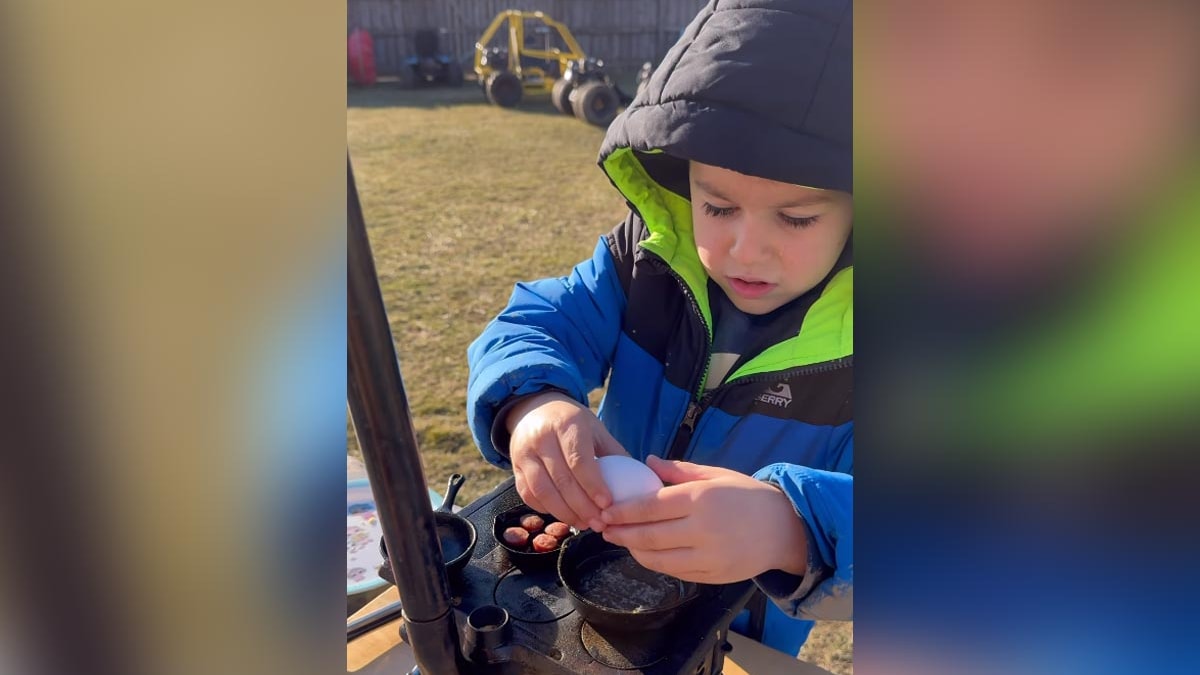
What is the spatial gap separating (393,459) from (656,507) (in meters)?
0.32

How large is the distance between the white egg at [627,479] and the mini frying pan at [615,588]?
8 cm

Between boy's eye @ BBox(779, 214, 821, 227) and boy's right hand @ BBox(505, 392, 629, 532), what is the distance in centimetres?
29

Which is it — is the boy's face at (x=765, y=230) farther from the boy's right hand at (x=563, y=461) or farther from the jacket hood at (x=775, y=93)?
Answer: the boy's right hand at (x=563, y=461)

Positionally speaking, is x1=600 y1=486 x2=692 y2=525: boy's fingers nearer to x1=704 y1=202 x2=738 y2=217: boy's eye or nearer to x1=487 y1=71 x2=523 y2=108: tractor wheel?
x1=704 y1=202 x2=738 y2=217: boy's eye

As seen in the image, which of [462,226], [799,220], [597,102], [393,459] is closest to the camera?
[393,459]

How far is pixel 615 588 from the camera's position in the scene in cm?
69

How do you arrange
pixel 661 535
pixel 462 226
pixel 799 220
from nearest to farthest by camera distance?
pixel 661 535 < pixel 799 220 < pixel 462 226

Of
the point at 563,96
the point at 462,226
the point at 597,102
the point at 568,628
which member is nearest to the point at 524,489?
the point at 568,628

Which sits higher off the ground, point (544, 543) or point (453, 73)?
point (453, 73)

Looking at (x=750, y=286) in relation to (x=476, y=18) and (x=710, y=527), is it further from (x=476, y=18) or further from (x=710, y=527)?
(x=476, y=18)

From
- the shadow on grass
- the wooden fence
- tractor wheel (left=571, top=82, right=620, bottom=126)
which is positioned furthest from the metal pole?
the wooden fence
